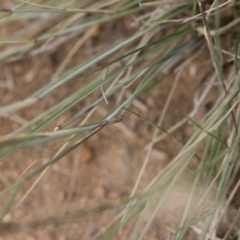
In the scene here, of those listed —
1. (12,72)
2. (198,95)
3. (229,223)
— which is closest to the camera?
(229,223)

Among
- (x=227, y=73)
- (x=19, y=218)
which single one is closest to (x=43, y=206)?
(x=19, y=218)

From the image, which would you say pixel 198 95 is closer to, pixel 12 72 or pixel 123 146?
pixel 123 146

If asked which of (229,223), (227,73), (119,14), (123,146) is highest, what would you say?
(119,14)

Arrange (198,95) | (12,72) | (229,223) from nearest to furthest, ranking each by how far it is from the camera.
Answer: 1. (229,223)
2. (198,95)
3. (12,72)

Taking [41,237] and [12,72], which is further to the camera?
[12,72]

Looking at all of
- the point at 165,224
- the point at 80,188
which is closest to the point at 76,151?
the point at 80,188

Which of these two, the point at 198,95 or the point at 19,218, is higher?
the point at 198,95
